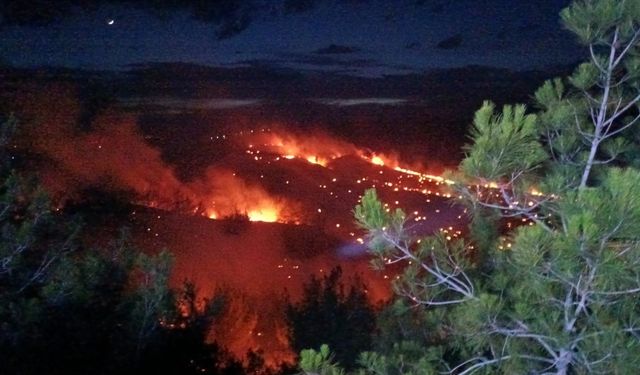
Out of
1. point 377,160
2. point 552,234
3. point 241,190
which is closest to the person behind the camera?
point 552,234

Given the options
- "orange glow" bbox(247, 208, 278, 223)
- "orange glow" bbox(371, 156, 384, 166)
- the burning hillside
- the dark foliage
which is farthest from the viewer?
"orange glow" bbox(247, 208, 278, 223)

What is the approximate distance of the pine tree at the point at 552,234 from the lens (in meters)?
3.46

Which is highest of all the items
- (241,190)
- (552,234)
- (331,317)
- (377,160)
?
(552,234)

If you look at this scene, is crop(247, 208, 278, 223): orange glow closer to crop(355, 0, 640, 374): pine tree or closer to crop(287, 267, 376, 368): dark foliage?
crop(287, 267, 376, 368): dark foliage

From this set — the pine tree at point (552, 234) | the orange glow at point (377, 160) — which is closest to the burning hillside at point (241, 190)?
the orange glow at point (377, 160)

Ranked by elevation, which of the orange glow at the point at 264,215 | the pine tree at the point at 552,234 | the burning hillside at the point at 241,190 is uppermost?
the pine tree at the point at 552,234

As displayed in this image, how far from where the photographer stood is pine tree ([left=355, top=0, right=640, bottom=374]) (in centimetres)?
346

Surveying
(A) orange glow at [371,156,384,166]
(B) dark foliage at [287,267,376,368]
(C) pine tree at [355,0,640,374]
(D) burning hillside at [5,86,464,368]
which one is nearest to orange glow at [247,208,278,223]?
(D) burning hillside at [5,86,464,368]

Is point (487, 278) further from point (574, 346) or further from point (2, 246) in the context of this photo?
point (2, 246)

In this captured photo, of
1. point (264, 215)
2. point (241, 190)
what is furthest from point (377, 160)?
point (241, 190)

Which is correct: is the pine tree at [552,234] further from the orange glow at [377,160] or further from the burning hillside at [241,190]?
the orange glow at [377,160]

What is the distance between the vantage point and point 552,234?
137 inches

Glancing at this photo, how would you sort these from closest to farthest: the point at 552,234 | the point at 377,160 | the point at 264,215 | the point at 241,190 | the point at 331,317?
the point at 552,234 → the point at 331,317 → the point at 377,160 → the point at 264,215 → the point at 241,190

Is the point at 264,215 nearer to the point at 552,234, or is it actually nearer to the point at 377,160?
the point at 377,160
